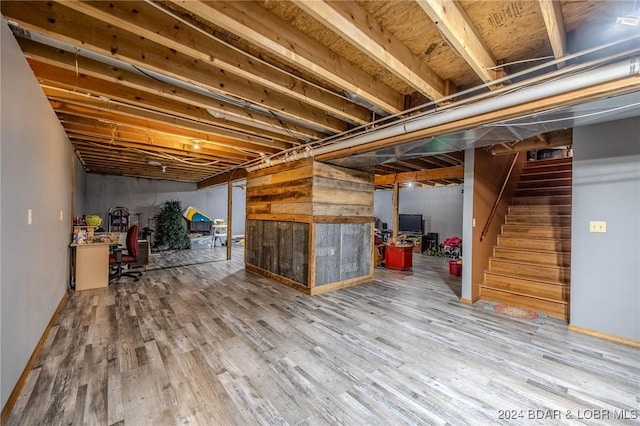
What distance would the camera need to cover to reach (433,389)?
1.89 metres

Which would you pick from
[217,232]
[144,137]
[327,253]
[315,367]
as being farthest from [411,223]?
[144,137]

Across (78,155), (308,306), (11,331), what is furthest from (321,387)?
(78,155)

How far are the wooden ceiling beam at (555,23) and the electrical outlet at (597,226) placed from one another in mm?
1956

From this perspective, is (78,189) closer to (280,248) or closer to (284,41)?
(280,248)

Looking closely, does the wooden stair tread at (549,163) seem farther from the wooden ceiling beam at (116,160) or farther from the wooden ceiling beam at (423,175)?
the wooden ceiling beam at (116,160)

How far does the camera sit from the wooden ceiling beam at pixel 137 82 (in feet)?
6.56

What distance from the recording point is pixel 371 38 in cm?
170

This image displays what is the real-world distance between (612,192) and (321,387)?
3.40 meters

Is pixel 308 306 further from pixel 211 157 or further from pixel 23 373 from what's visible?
pixel 211 157

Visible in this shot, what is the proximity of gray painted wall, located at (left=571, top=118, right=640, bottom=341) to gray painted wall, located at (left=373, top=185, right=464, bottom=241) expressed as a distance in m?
5.91

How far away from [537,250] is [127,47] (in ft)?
17.7

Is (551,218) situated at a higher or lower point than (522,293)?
higher

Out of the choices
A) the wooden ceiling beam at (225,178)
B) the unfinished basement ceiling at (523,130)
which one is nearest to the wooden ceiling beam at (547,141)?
the unfinished basement ceiling at (523,130)

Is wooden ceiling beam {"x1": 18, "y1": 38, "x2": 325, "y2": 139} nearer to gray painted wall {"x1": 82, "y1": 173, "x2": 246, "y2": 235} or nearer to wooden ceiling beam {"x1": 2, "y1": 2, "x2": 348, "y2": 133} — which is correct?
wooden ceiling beam {"x1": 2, "y1": 2, "x2": 348, "y2": 133}
